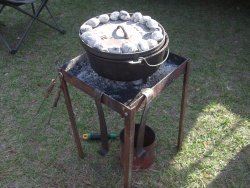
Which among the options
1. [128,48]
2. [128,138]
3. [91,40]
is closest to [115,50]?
[128,48]

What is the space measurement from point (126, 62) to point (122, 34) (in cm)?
28

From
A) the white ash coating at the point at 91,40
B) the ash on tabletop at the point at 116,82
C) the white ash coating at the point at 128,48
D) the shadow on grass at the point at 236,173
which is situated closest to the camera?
the white ash coating at the point at 128,48

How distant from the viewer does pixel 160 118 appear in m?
3.50

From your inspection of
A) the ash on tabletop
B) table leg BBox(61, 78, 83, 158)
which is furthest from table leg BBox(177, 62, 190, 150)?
table leg BBox(61, 78, 83, 158)

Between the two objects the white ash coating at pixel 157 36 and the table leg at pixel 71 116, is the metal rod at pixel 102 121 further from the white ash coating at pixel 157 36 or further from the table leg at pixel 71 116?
the white ash coating at pixel 157 36

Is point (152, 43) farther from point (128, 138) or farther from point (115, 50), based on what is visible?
point (128, 138)

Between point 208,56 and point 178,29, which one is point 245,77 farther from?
point 178,29

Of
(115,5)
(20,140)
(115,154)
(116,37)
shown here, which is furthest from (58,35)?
(116,37)

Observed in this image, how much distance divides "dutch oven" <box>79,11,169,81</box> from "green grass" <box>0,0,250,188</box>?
1058 mm

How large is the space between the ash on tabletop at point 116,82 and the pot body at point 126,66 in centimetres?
12

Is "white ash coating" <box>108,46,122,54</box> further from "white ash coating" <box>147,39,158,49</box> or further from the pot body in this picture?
"white ash coating" <box>147,39,158,49</box>

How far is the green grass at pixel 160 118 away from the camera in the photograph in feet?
9.66

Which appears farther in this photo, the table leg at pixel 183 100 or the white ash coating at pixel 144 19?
the table leg at pixel 183 100

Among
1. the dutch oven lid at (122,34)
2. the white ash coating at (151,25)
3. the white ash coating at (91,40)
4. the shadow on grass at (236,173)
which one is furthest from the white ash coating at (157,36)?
the shadow on grass at (236,173)
